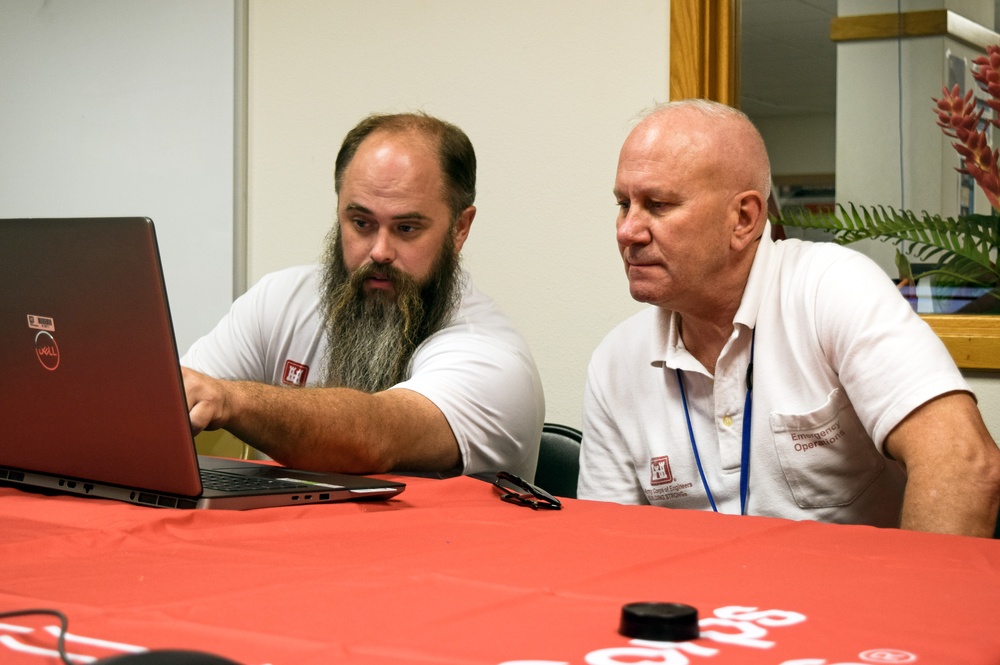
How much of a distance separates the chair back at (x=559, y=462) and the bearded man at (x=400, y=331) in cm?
21

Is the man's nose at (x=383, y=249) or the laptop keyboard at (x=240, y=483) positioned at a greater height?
the man's nose at (x=383, y=249)

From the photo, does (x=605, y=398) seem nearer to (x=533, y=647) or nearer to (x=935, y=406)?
(x=935, y=406)

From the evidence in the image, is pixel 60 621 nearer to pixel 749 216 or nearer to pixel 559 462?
pixel 749 216

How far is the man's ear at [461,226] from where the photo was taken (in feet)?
7.71

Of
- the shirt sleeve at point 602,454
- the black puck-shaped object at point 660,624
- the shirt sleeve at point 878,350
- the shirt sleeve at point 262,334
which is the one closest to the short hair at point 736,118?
the shirt sleeve at point 878,350

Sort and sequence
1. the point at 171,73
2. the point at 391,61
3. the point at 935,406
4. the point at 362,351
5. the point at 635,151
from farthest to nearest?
the point at 171,73 < the point at 391,61 < the point at 362,351 < the point at 635,151 < the point at 935,406

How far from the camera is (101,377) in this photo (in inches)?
46.8

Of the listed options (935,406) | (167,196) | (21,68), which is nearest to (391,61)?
(167,196)

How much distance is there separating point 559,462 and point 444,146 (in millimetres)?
712

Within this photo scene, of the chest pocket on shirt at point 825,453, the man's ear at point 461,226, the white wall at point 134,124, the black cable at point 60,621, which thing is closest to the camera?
the black cable at point 60,621

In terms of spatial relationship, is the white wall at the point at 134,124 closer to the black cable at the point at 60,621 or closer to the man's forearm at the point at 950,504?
the man's forearm at the point at 950,504

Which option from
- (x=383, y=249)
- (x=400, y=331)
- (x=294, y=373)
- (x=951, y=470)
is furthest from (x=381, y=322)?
(x=951, y=470)

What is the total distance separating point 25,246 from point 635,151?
105cm

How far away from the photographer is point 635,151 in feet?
6.22
